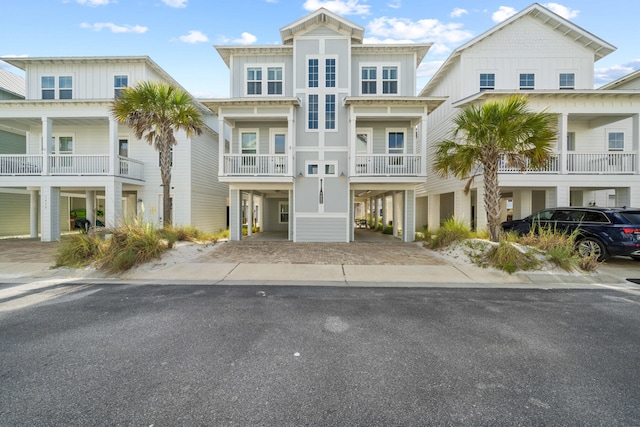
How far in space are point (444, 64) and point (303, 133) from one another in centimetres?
979

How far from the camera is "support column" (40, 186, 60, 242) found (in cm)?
1405

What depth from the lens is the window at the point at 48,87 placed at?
1538cm

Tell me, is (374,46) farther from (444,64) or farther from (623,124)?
(623,124)

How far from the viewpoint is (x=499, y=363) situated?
3.45 meters

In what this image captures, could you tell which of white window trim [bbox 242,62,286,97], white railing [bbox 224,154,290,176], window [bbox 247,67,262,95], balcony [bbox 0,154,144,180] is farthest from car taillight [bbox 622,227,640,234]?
balcony [bbox 0,154,144,180]

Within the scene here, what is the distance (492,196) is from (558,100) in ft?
26.3

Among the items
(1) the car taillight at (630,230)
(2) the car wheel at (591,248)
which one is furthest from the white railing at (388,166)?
(1) the car taillight at (630,230)

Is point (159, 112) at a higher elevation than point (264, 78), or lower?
lower

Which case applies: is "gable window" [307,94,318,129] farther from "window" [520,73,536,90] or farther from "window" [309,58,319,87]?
"window" [520,73,536,90]

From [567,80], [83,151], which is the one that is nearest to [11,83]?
[83,151]

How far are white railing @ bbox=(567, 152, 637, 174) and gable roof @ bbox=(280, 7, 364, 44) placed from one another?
479 inches

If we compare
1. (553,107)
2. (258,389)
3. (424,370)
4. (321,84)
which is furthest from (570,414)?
(553,107)

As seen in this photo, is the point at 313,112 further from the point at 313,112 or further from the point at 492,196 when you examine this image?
the point at 492,196

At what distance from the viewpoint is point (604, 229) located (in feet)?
28.4
